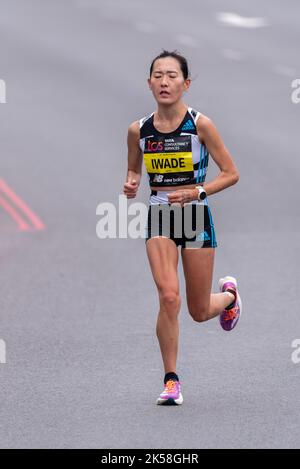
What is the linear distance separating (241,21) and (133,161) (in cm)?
3337

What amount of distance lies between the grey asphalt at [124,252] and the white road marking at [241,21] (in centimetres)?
42

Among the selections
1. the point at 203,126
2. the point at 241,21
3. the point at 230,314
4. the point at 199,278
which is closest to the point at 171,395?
the point at 199,278

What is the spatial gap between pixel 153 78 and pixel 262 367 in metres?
2.70

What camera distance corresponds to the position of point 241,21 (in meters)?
42.9

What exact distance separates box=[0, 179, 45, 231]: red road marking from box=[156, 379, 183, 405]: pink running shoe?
32.1 ft

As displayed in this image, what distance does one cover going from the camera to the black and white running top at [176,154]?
9.93 m

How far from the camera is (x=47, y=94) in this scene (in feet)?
107

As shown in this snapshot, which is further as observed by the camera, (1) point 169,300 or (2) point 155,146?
(2) point 155,146
